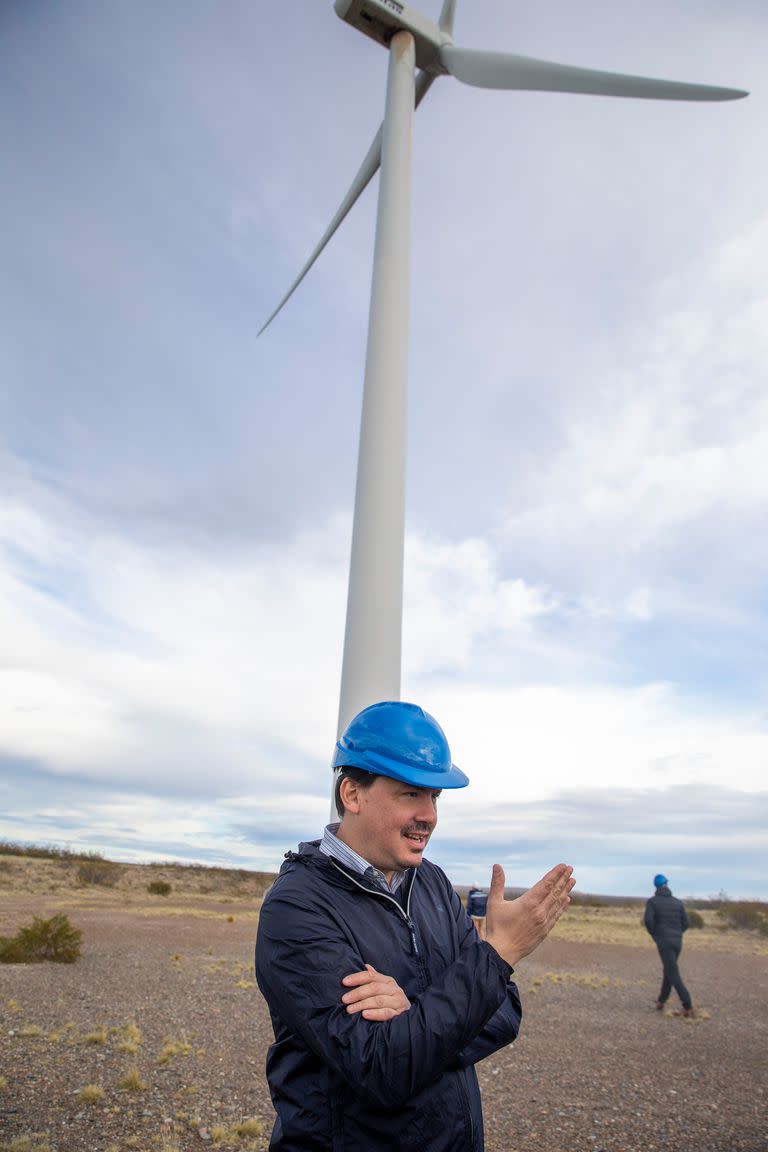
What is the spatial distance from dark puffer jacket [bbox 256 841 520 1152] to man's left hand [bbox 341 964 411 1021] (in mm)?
27

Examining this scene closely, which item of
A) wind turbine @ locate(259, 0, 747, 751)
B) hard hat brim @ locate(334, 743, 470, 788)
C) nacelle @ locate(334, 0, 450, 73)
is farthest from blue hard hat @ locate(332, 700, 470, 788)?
nacelle @ locate(334, 0, 450, 73)

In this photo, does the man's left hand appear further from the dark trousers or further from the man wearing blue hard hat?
the dark trousers

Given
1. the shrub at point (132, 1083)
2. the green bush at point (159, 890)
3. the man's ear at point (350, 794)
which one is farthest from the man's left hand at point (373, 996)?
the green bush at point (159, 890)

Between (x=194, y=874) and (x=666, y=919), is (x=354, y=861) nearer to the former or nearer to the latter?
(x=666, y=919)

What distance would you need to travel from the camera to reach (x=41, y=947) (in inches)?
689

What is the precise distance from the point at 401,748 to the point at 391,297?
23.6ft

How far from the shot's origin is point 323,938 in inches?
100

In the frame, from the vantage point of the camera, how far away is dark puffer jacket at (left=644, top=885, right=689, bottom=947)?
48.4 ft

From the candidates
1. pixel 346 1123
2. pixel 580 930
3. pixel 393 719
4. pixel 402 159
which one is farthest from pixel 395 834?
pixel 580 930

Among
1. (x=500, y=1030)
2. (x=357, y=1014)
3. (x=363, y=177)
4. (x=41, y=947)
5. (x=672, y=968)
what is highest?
(x=363, y=177)

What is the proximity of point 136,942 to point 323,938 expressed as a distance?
22021 millimetres

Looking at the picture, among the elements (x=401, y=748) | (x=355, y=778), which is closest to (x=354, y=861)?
(x=355, y=778)

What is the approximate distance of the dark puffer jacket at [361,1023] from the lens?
233 centimetres

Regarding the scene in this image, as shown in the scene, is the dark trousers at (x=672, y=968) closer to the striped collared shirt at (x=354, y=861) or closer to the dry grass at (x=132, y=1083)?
the dry grass at (x=132, y=1083)
